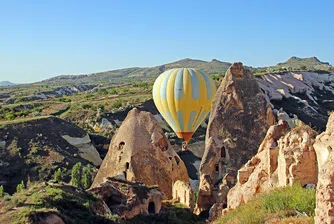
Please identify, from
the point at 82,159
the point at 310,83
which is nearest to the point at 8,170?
the point at 82,159

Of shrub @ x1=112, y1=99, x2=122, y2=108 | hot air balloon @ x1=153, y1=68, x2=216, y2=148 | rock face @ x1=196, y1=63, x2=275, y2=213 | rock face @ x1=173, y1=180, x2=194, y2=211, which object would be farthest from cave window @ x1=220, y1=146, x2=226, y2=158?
shrub @ x1=112, y1=99, x2=122, y2=108

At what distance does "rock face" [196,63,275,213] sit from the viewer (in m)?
14.4

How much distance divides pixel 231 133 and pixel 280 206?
22.8ft

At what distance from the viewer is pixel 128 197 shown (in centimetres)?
1465

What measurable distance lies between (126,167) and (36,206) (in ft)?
20.2

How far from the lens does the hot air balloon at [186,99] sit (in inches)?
850

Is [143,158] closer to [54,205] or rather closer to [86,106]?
[54,205]

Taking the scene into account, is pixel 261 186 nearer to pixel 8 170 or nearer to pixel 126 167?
pixel 126 167

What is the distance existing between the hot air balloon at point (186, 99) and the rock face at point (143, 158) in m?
2.96

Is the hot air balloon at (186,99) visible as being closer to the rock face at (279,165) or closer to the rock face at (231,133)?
the rock face at (231,133)

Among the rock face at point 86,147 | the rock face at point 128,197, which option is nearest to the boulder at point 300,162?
the rock face at point 128,197

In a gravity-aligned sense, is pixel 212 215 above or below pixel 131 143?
below

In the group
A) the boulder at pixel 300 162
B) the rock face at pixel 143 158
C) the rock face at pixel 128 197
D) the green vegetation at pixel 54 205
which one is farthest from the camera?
the rock face at pixel 143 158

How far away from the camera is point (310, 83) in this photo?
6394cm
